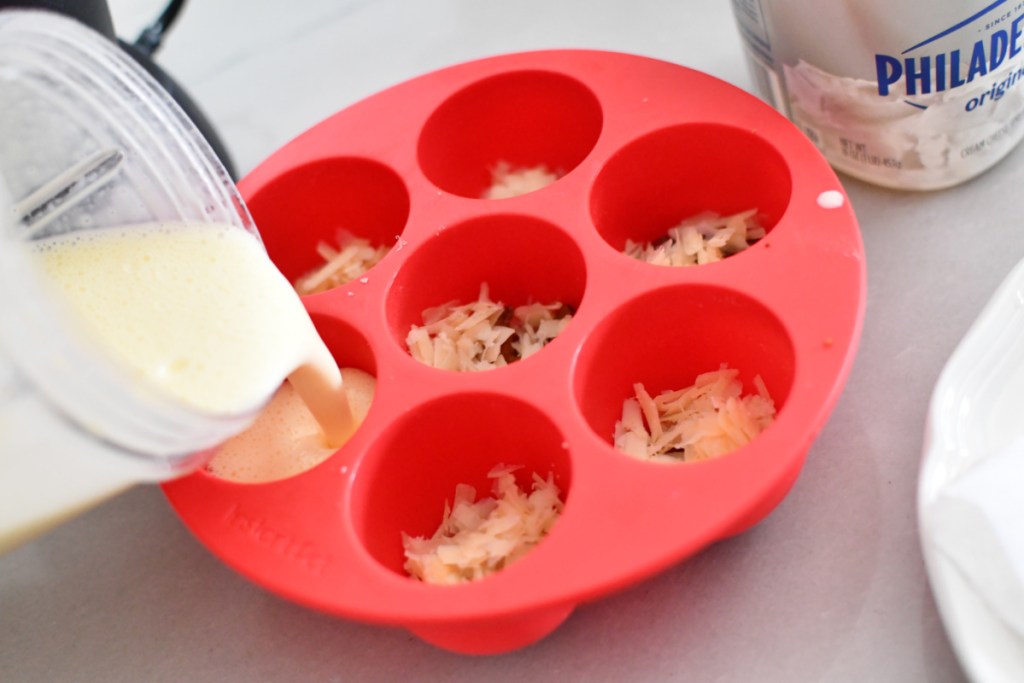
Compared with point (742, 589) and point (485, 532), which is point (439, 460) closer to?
point (485, 532)

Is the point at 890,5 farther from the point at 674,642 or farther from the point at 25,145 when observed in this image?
the point at 25,145

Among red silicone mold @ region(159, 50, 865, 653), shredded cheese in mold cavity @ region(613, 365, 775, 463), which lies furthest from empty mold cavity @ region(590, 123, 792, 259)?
shredded cheese in mold cavity @ region(613, 365, 775, 463)

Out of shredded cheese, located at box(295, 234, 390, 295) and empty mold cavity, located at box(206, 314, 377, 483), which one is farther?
shredded cheese, located at box(295, 234, 390, 295)

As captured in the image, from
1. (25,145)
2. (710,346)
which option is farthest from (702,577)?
(25,145)

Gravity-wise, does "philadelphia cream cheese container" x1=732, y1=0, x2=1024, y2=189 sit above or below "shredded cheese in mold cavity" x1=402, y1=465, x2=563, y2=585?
above

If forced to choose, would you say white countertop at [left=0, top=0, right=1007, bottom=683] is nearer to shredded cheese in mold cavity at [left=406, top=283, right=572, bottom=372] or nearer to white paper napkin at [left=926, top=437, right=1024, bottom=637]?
white paper napkin at [left=926, top=437, right=1024, bottom=637]

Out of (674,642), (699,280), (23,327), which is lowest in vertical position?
(674,642)
